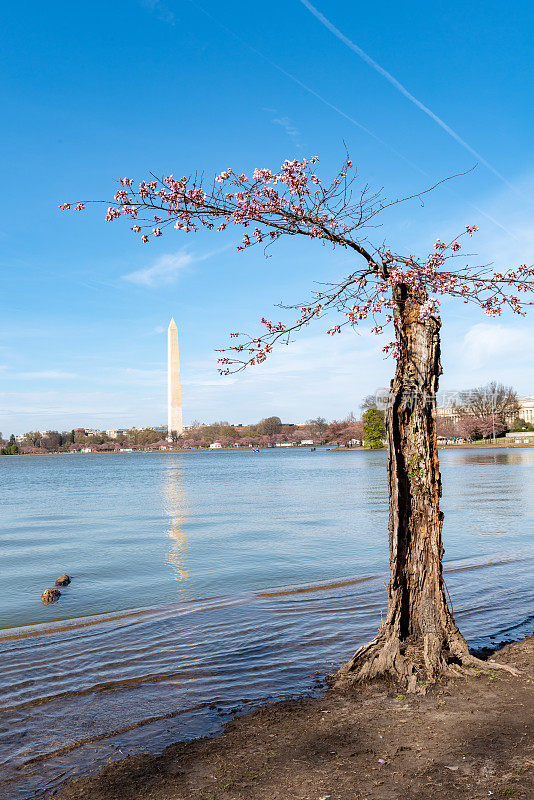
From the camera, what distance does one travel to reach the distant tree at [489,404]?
141875 millimetres

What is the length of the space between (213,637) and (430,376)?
5.48 metres

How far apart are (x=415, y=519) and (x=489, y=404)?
14627 cm

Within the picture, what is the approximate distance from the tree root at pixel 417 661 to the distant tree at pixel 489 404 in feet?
453

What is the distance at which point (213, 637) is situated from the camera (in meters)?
9.45

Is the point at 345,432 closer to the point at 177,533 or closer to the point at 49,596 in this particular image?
the point at 177,533

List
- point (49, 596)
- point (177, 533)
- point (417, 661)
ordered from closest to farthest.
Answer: point (417, 661) → point (49, 596) → point (177, 533)

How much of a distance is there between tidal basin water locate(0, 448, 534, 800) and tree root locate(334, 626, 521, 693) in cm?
95

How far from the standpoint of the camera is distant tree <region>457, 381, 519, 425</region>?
141875mm

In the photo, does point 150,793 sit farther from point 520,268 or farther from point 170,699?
point 520,268

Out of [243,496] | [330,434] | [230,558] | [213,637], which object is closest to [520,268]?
[213,637]

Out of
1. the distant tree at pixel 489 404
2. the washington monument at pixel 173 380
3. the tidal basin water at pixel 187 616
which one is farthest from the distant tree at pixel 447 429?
the tidal basin water at pixel 187 616

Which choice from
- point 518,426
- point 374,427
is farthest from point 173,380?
point 518,426

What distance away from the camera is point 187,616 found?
11.0 m

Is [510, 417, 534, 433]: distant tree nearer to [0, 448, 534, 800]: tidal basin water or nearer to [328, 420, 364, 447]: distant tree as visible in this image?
[328, 420, 364, 447]: distant tree
